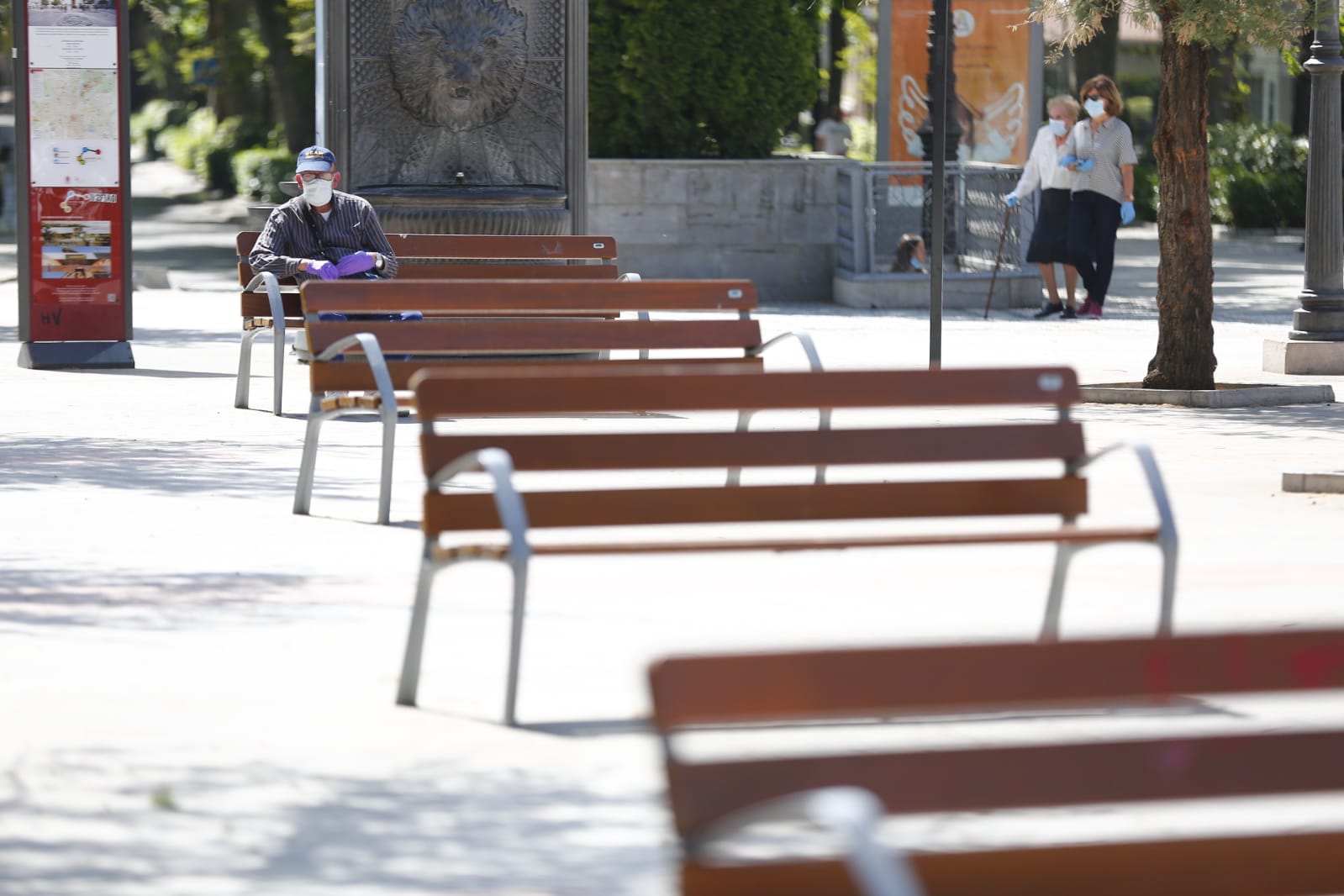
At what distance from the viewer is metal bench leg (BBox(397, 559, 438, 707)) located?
5242 millimetres

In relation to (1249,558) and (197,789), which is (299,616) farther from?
(1249,558)

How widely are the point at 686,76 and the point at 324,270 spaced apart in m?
10.1

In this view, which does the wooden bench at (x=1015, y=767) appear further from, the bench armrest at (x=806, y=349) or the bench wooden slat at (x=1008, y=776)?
the bench armrest at (x=806, y=349)

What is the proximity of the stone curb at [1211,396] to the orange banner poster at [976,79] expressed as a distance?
34.3 feet

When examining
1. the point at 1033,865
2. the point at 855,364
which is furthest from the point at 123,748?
the point at 855,364

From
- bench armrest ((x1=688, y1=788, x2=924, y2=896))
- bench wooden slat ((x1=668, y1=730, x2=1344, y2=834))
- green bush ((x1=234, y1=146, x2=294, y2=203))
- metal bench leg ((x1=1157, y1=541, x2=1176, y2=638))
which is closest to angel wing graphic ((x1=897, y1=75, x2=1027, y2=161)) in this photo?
green bush ((x1=234, y1=146, x2=294, y2=203))

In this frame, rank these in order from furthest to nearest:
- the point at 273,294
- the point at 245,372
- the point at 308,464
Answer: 1. the point at 245,372
2. the point at 273,294
3. the point at 308,464

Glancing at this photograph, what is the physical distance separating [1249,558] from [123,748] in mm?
3786

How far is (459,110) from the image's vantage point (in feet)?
45.9

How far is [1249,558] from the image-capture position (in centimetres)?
721

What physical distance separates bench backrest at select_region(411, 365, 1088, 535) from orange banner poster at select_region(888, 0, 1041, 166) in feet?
55.9

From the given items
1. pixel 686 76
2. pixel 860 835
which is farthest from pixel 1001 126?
pixel 860 835

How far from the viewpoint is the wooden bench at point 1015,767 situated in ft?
8.67

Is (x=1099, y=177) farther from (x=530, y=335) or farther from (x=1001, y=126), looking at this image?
(x=530, y=335)
